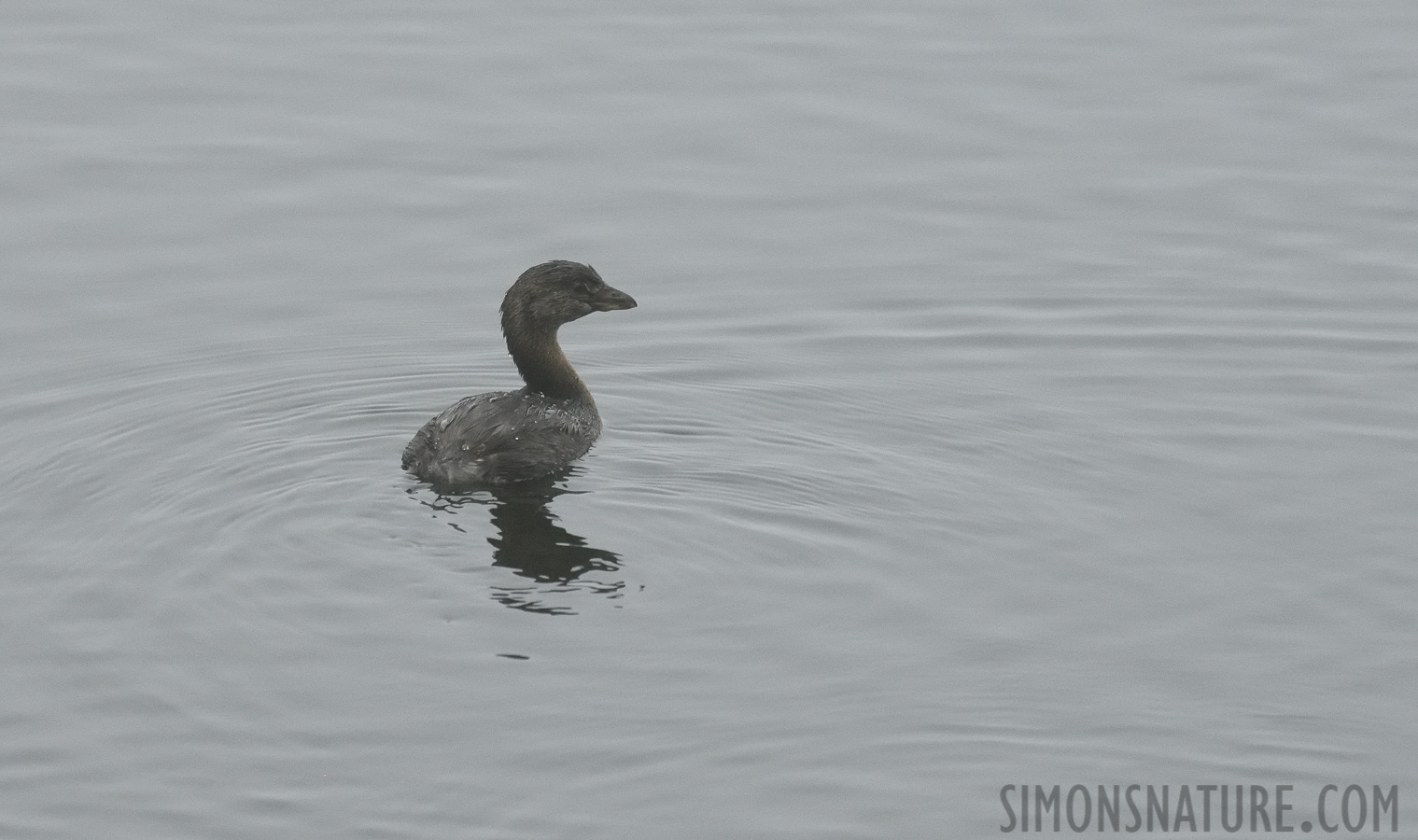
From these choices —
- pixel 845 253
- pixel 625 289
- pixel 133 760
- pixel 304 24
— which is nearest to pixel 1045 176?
pixel 845 253

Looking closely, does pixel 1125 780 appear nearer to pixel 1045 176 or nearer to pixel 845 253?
pixel 845 253

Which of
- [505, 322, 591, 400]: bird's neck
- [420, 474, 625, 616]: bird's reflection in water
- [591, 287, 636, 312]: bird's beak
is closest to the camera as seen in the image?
[420, 474, 625, 616]: bird's reflection in water

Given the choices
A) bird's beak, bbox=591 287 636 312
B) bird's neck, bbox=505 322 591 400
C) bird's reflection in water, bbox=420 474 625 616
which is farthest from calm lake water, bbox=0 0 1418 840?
bird's beak, bbox=591 287 636 312

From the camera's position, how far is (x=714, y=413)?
14.5 m

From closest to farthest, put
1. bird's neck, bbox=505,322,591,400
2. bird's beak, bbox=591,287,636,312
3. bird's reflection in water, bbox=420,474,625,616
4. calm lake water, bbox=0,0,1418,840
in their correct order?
calm lake water, bbox=0,0,1418,840
bird's reflection in water, bbox=420,474,625,616
bird's neck, bbox=505,322,591,400
bird's beak, bbox=591,287,636,312

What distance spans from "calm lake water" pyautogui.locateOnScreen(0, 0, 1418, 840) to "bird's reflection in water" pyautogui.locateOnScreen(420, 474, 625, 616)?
4cm

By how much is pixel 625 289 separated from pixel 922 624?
20.3ft

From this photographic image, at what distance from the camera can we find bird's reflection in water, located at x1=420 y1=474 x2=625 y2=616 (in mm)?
11648

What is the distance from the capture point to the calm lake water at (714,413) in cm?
992

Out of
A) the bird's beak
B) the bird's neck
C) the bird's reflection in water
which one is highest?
the bird's beak

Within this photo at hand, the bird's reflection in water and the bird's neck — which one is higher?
the bird's neck

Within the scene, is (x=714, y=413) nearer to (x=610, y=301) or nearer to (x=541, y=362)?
(x=610, y=301)

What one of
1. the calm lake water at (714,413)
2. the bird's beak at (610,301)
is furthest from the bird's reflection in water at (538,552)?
the bird's beak at (610,301)

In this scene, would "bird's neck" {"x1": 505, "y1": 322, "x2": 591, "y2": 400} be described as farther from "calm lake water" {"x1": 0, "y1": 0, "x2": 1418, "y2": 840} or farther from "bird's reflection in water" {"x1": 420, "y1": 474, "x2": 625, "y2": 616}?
"bird's reflection in water" {"x1": 420, "y1": 474, "x2": 625, "y2": 616}
